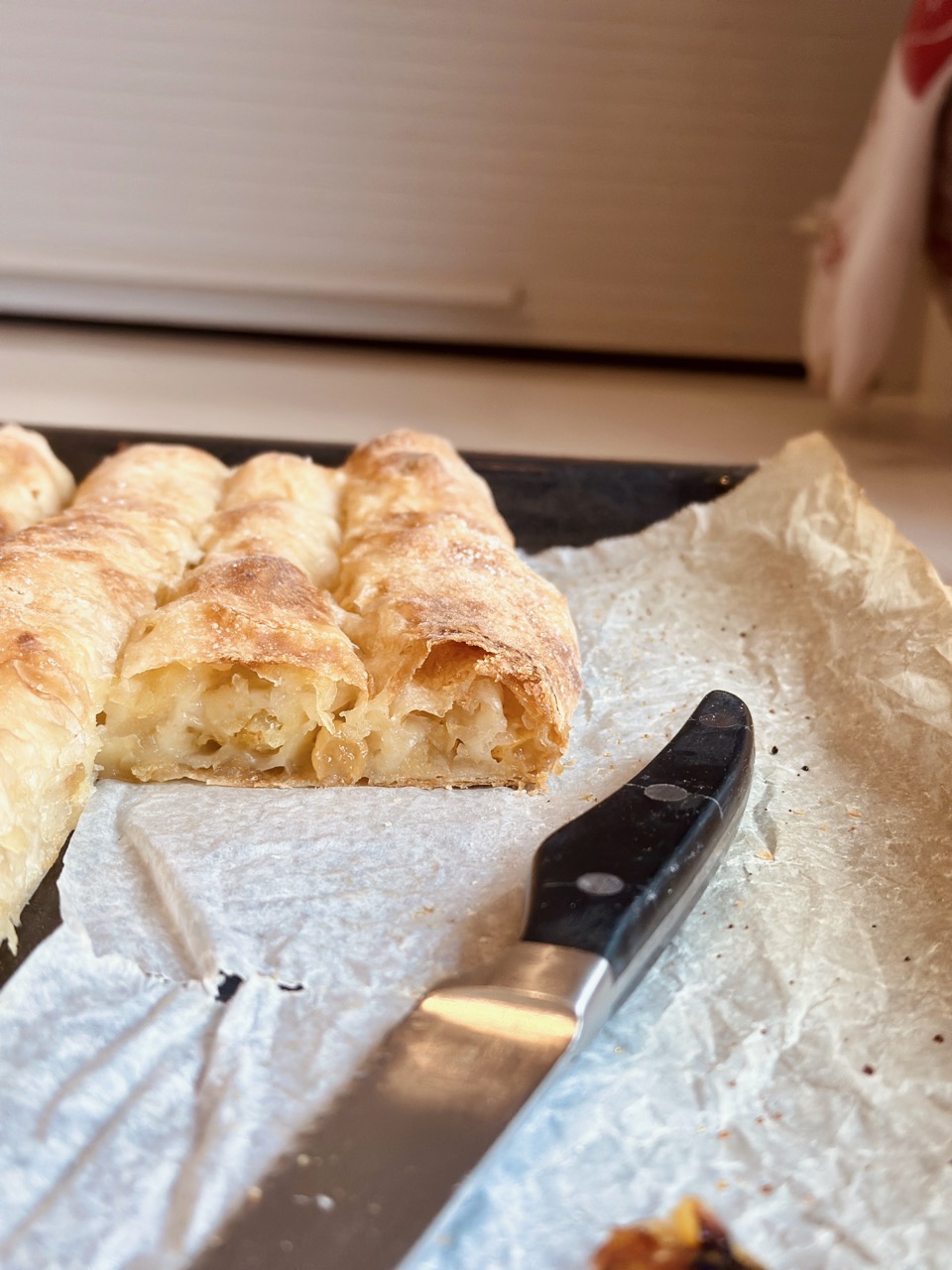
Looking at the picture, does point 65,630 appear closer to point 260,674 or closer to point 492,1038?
point 260,674

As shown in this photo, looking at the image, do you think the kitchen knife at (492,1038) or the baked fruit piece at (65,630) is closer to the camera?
the kitchen knife at (492,1038)

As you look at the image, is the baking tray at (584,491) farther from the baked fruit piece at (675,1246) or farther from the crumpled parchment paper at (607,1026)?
the baked fruit piece at (675,1246)

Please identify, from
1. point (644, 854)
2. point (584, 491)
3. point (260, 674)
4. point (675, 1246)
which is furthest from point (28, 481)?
point (675, 1246)

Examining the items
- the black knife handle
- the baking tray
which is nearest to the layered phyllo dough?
the black knife handle

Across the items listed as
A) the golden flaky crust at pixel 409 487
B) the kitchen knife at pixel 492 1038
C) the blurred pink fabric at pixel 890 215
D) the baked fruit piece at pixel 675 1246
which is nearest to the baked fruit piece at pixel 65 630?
the golden flaky crust at pixel 409 487

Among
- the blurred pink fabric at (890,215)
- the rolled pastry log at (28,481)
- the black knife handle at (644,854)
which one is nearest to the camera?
Answer: the black knife handle at (644,854)

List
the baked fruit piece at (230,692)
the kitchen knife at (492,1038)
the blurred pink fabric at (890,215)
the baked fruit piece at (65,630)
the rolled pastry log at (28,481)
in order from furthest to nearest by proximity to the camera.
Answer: the blurred pink fabric at (890,215), the rolled pastry log at (28,481), the baked fruit piece at (230,692), the baked fruit piece at (65,630), the kitchen knife at (492,1038)

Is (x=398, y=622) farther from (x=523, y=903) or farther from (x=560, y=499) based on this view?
(x=560, y=499)
